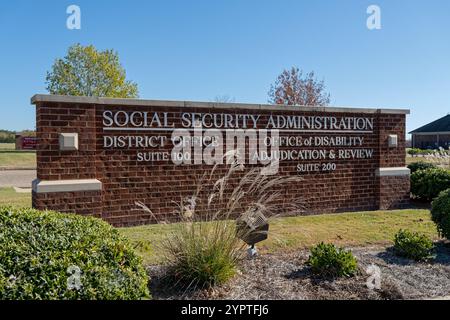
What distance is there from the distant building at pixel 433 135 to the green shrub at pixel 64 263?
56018 millimetres

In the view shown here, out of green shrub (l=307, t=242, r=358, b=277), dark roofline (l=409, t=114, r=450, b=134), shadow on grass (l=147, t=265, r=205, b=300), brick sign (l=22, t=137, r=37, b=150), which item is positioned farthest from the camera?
dark roofline (l=409, t=114, r=450, b=134)

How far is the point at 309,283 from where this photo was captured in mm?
4711

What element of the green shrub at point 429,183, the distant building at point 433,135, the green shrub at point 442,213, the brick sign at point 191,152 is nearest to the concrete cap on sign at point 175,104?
the brick sign at point 191,152

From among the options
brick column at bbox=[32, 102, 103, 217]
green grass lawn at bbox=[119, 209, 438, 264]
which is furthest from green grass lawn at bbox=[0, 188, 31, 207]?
green grass lawn at bbox=[119, 209, 438, 264]

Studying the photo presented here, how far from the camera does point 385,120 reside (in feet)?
33.7

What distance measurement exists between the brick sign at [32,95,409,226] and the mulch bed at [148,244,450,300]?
196cm

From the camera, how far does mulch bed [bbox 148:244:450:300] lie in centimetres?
438

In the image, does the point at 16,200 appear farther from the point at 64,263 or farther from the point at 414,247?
the point at 414,247

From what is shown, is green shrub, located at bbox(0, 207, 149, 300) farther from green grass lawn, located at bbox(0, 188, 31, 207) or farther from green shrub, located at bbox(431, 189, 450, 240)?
green grass lawn, located at bbox(0, 188, 31, 207)

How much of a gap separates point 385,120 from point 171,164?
553 cm

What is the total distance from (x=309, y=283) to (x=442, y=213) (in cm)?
304

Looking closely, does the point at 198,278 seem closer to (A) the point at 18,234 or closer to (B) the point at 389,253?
(A) the point at 18,234
